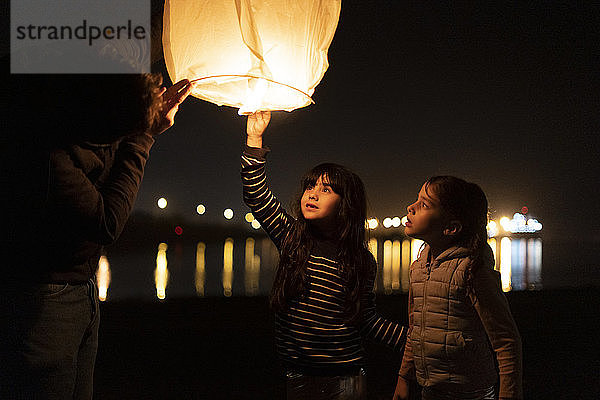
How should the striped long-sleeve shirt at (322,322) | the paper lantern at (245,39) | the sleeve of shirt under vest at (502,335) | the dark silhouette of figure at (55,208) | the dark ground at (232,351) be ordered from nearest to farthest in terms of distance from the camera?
the dark silhouette of figure at (55,208) < the paper lantern at (245,39) < the sleeve of shirt under vest at (502,335) < the striped long-sleeve shirt at (322,322) < the dark ground at (232,351)

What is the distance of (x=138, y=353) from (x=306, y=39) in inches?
154

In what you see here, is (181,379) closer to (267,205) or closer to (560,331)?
(267,205)

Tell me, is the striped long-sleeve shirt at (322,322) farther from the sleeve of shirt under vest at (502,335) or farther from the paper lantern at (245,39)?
the paper lantern at (245,39)

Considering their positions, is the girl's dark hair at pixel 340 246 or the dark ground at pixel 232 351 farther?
the dark ground at pixel 232 351

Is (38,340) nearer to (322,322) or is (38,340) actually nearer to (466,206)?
(322,322)

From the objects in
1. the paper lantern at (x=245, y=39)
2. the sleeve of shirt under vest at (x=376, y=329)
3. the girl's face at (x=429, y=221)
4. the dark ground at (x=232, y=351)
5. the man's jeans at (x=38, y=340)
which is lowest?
the dark ground at (x=232, y=351)

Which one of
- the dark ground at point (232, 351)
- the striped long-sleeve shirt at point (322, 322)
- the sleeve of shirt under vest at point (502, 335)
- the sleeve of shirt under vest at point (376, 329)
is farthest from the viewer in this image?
the dark ground at point (232, 351)

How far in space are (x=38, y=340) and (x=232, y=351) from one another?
143 inches

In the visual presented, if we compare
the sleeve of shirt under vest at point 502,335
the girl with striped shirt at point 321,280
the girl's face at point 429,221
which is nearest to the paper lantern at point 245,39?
the girl with striped shirt at point 321,280

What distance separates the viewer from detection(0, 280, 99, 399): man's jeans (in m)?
1.42

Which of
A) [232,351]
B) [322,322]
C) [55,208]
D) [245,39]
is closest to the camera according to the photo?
[55,208]

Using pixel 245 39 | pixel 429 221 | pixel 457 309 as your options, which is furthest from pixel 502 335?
pixel 245 39

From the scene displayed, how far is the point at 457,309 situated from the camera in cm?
205

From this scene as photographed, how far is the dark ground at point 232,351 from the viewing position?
4.08 metres
